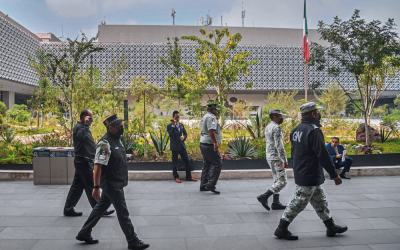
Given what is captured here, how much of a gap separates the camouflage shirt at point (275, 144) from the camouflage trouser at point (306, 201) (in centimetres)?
124

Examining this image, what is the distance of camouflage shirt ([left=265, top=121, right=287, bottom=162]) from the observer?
501 centimetres

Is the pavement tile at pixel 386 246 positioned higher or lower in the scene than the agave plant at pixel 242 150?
lower

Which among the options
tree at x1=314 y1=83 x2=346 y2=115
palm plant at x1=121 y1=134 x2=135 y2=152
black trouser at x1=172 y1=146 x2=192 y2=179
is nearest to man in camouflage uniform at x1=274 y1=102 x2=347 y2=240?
black trouser at x1=172 y1=146 x2=192 y2=179

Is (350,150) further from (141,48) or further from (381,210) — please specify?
(141,48)

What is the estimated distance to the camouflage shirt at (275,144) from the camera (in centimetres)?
501

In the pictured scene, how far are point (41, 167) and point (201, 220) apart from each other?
4.64 m

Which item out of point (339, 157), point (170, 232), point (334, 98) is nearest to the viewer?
point (170, 232)

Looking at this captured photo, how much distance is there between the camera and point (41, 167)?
278 inches

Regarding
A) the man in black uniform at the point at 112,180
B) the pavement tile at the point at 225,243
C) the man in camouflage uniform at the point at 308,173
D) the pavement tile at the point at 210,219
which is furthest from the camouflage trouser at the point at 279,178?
the man in black uniform at the point at 112,180

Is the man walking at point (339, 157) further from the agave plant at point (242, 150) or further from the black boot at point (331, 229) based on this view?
the black boot at point (331, 229)

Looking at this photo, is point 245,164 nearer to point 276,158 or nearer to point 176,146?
point 176,146

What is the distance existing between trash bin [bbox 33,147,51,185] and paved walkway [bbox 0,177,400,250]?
285 millimetres

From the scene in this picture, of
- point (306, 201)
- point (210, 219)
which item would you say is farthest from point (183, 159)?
point (306, 201)

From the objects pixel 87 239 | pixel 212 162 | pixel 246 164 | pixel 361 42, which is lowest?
pixel 87 239
